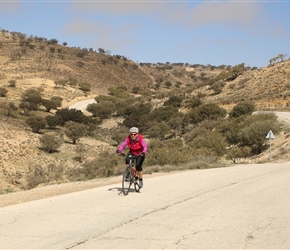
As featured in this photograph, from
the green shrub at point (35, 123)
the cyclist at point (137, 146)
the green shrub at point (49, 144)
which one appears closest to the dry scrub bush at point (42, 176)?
the green shrub at point (49, 144)

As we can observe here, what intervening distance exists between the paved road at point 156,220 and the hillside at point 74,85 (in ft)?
47.2

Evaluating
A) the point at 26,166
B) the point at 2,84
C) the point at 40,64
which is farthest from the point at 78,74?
the point at 26,166

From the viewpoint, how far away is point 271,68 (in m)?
73.9

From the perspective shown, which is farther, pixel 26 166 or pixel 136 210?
pixel 26 166

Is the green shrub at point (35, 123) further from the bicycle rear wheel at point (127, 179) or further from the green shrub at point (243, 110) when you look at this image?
the bicycle rear wheel at point (127, 179)

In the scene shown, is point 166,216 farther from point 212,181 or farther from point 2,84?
point 2,84

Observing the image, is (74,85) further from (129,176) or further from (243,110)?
(129,176)

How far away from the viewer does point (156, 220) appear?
8195 millimetres

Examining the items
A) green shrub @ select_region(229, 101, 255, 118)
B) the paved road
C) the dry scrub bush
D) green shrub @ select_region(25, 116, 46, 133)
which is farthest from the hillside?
the paved road

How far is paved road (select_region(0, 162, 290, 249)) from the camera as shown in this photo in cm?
662

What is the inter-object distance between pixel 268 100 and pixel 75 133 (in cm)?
2825

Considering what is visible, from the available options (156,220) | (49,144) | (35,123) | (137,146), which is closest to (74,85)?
(35,123)

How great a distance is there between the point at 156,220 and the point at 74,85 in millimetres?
95380

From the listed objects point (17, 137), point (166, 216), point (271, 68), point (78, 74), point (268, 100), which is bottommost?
point (166, 216)
